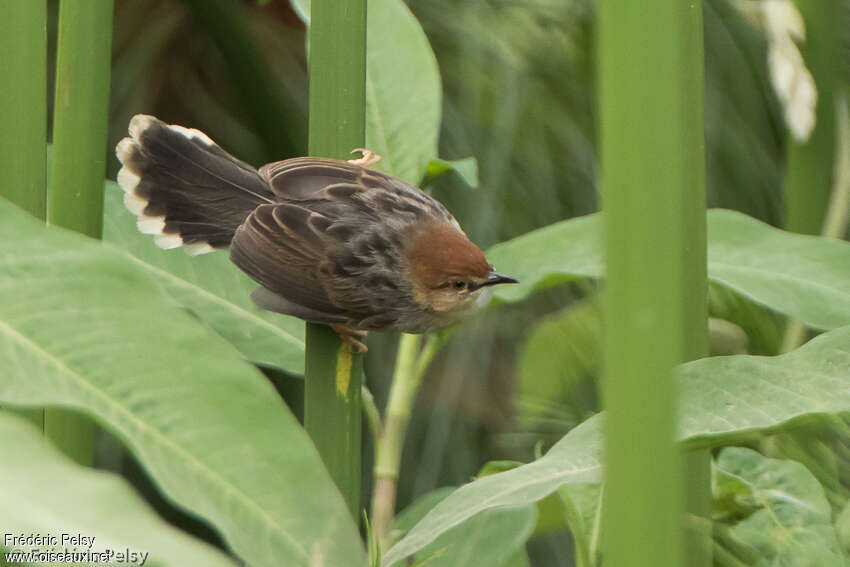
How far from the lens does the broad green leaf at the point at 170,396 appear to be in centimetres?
39

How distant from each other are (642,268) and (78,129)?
45 cm

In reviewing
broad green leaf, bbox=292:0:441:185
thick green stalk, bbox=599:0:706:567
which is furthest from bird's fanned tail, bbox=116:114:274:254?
thick green stalk, bbox=599:0:706:567

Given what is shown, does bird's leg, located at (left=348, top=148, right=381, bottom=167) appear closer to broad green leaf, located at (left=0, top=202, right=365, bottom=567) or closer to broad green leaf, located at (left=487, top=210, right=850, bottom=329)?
broad green leaf, located at (left=487, top=210, right=850, bottom=329)

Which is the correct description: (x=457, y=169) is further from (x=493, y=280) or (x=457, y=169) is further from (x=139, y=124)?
(x=139, y=124)

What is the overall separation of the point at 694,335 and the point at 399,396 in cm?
36

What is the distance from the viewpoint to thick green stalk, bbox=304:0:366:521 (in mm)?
580

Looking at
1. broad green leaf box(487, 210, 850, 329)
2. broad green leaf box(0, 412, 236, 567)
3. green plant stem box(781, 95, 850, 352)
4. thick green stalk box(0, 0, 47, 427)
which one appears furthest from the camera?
green plant stem box(781, 95, 850, 352)

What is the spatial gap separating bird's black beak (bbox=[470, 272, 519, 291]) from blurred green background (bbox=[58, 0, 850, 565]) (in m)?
0.37

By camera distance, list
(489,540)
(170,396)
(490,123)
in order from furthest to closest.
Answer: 1. (490,123)
2. (489,540)
3. (170,396)

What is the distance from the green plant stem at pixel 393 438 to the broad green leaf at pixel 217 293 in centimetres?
9

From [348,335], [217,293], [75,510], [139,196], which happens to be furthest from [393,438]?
[75,510]

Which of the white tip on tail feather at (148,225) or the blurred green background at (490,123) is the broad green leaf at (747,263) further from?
the blurred green background at (490,123)

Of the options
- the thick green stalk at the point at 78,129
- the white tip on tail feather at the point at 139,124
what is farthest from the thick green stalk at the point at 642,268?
the white tip on tail feather at the point at 139,124

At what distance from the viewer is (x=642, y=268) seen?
295 millimetres
